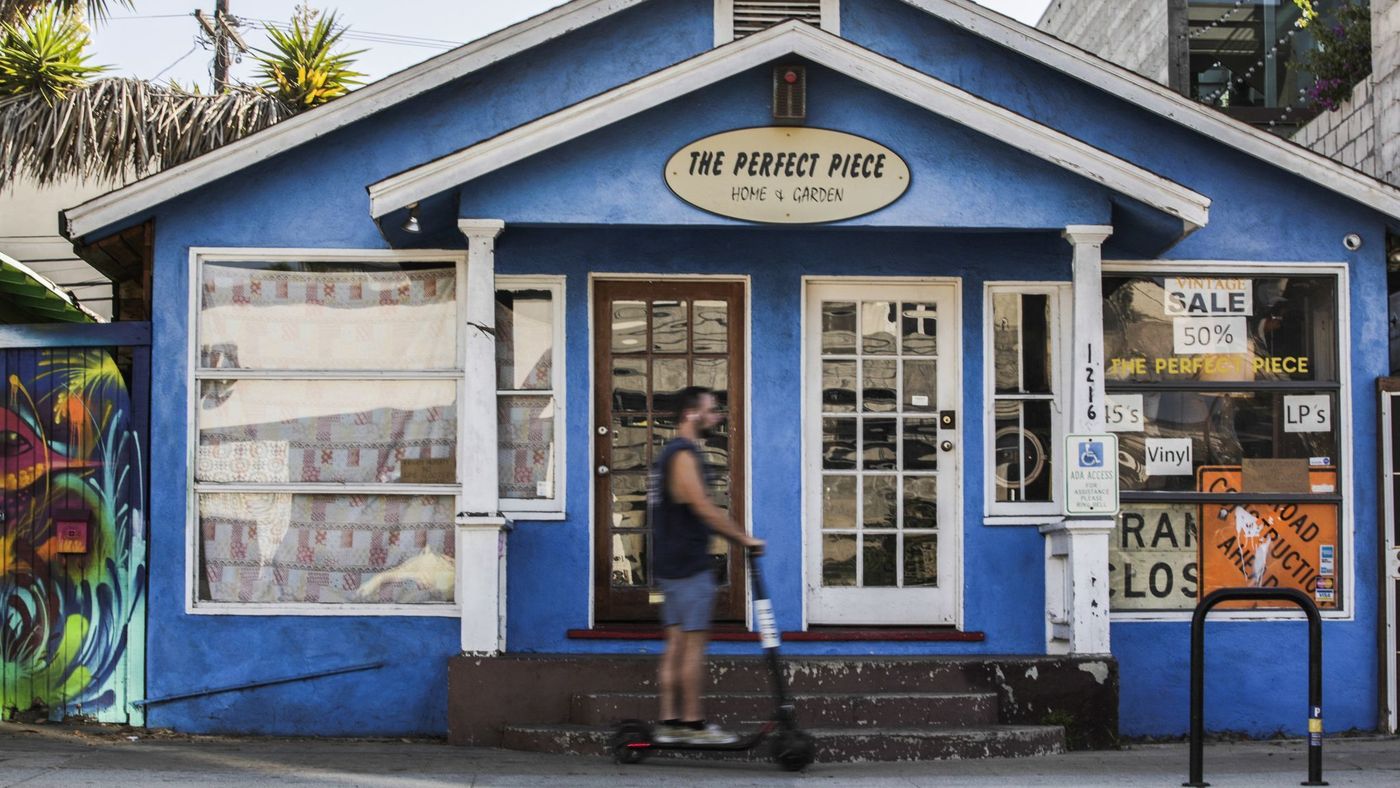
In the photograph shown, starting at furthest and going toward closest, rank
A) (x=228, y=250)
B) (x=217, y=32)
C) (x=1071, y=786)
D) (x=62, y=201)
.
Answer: (x=217, y=32), (x=62, y=201), (x=228, y=250), (x=1071, y=786)

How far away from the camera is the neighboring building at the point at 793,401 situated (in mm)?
8766

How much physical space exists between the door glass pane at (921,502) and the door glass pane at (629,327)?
1.85 meters

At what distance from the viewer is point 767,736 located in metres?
7.30

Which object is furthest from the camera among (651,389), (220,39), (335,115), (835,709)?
(220,39)

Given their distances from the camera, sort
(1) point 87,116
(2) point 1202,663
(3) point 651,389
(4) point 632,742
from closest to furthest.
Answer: (2) point 1202,663 < (4) point 632,742 < (3) point 651,389 < (1) point 87,116

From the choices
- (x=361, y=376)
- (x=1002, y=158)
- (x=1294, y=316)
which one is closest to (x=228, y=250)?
(x=361, y=376)

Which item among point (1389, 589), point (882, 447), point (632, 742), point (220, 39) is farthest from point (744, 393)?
point (220, 39)

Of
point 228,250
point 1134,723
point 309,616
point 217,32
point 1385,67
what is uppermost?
point 217,32

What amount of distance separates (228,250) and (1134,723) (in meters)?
6.10

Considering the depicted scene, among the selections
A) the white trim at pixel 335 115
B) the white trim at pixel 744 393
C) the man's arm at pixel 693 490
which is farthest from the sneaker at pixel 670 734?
the white trim at pixel 335 115

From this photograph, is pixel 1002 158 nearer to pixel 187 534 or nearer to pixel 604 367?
pixel 604 367

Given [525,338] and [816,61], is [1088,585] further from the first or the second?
[525,338]

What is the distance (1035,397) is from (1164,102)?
1978 millimetres

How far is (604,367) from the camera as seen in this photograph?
9.23 m
